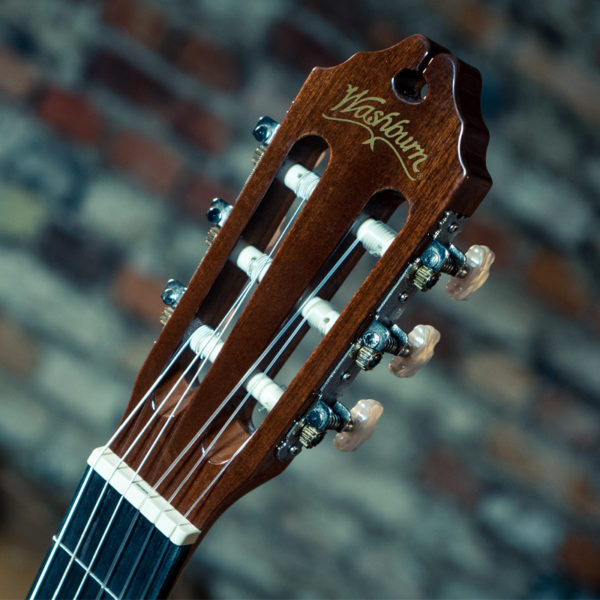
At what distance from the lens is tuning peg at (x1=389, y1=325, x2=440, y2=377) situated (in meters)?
0.61

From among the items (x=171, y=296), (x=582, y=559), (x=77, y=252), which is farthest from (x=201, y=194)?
(x=582, y=559)

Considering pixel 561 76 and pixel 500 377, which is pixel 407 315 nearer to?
pixel 500 377

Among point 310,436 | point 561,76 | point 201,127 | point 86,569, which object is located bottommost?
point 86,569

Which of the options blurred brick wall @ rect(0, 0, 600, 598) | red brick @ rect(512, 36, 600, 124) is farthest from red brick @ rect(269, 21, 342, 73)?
red brick @ rect(512, 36, 600, 124)

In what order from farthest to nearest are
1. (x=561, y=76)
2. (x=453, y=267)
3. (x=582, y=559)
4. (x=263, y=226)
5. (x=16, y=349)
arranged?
(x=16, y=349) → (x=582, y=559) → (x=561, y=76) → (x=263, y=226) → (x=453, y=267)

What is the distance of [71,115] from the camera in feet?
3.86

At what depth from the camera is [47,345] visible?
1.26 m

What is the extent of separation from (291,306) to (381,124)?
159 mm

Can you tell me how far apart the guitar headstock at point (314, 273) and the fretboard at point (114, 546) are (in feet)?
0.07

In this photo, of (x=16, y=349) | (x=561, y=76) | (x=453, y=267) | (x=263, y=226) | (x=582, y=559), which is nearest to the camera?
(x=453, y=267)

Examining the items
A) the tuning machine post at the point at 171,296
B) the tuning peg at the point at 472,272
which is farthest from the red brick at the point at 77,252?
the tuning peg at the point at 472,272

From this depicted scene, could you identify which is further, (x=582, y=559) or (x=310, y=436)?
(x=582, y=559)

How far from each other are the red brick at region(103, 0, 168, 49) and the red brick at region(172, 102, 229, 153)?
94mm

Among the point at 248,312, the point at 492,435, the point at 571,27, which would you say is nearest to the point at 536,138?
the point at 571,27
